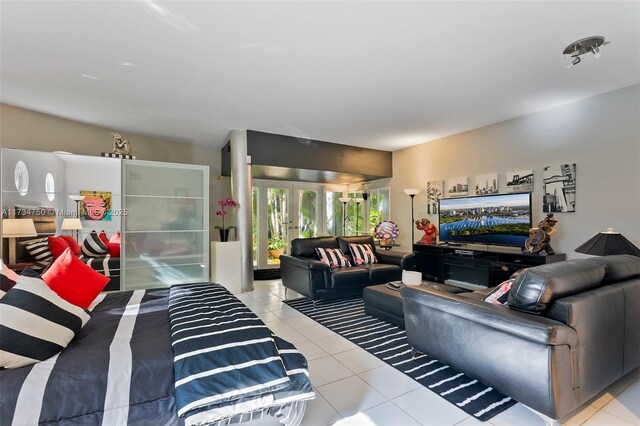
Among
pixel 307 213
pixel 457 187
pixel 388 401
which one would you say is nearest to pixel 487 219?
pixel 457 187

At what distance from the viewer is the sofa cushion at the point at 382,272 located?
422cm

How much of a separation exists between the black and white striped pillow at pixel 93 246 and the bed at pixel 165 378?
2.81 m

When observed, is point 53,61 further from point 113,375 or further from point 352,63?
point 113,375

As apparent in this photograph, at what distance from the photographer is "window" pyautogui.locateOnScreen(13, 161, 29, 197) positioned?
3.46 metres

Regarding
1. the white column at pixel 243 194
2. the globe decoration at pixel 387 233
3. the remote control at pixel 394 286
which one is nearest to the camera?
the remote control at pixel 394 286

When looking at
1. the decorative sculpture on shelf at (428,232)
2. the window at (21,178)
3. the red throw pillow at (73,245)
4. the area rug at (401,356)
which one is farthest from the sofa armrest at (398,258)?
the window at (21,178)

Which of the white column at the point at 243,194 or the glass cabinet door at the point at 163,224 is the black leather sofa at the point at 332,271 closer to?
the white column at the point at 243,194

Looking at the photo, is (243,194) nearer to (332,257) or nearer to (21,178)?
(332,257)

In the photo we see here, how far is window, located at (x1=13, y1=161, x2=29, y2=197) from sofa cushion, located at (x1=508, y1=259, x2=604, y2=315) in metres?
4.99

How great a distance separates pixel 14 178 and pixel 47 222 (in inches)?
23.2

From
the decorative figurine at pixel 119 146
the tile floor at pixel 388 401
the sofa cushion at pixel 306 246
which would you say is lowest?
the tile floor at pixel 388 401

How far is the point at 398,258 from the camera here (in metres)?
4.48

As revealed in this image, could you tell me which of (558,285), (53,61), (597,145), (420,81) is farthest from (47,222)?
(597,145)

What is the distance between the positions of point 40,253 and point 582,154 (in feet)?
21.9
